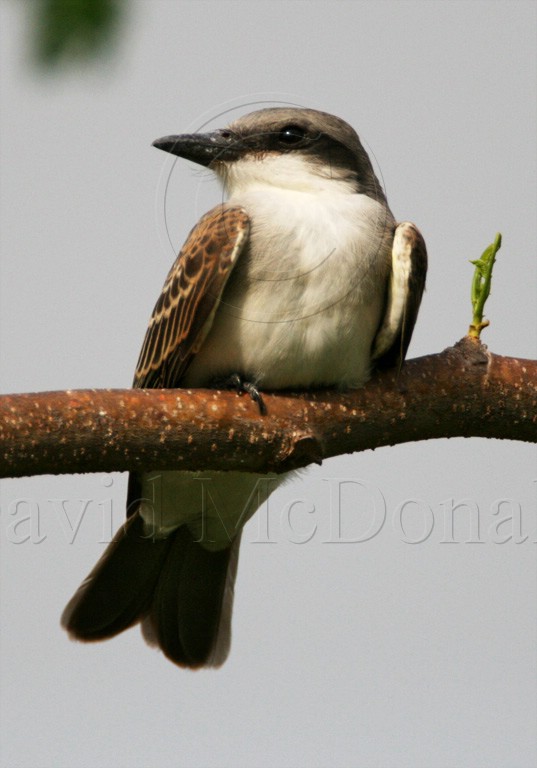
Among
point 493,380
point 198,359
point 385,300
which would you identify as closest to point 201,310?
point 198,359

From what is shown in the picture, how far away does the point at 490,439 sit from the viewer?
5.80 meters

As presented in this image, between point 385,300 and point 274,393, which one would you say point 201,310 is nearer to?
point 274,393

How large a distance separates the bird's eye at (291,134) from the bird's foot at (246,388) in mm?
1611

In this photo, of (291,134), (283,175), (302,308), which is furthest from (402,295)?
(291,134)

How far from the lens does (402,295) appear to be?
6.20 m

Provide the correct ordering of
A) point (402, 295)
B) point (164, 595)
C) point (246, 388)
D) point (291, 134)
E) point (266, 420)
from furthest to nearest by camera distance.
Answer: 1. point (164, 595)
2. point (291, 134)
3. point (402, 295)
4. point (246, 388)
5. point (266, 420)

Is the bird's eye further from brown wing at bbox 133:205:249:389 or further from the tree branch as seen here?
the tree branch

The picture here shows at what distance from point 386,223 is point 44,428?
2.68 m

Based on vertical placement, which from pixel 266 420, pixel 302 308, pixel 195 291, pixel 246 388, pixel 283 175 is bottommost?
pixel 266 420

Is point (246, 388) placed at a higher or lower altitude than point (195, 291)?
lower

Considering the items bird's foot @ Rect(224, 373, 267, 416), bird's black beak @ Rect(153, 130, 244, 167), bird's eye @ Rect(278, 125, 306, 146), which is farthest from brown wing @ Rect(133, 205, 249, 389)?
bird's eye @ Rect(278, 125, 306, 146)

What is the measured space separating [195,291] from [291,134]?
4.43 feet

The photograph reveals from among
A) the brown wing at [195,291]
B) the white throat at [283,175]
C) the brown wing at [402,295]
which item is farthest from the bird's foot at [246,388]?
the white throat at [283,175]

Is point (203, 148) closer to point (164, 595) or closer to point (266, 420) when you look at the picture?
point (266, 420)
